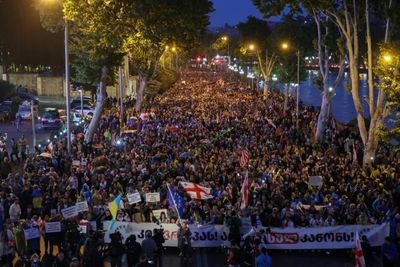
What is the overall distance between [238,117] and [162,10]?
8.69 metres

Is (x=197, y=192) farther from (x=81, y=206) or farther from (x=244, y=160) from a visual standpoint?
(x=244, y=160)

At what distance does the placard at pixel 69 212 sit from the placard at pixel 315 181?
7.57m

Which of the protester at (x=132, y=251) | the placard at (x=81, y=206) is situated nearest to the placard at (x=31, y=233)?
the placard at (x=81, y=206)

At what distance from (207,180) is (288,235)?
498 centimetres

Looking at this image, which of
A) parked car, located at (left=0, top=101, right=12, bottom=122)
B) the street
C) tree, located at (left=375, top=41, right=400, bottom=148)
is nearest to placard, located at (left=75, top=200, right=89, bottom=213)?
tree, located at (left=375, top=41, right=400, bottom=148)

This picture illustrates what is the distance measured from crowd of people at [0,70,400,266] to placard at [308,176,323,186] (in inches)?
6.7

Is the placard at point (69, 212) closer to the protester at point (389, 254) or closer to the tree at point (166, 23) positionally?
the protester at point (389, 254)

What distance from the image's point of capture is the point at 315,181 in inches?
727

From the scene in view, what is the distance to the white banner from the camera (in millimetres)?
14586

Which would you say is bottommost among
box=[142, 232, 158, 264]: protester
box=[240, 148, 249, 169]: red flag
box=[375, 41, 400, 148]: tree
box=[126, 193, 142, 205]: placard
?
box=[142, 232, 158, 264]: protester

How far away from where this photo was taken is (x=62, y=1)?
28.0m

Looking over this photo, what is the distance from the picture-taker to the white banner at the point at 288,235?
14.6m

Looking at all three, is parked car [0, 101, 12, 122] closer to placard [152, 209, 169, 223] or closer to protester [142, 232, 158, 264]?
placard [152, 209, 169, 223]

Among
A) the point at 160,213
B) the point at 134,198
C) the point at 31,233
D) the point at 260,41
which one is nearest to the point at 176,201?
the point at 160,213
